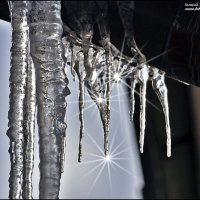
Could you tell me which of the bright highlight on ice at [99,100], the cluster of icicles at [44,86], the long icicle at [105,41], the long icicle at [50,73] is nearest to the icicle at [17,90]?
the cluster of icicles at [44,86]

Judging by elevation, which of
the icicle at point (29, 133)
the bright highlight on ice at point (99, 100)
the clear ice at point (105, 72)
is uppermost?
the clear ice at point (105, 72)

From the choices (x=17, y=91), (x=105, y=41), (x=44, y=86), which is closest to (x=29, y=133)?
(x=17, y=91)

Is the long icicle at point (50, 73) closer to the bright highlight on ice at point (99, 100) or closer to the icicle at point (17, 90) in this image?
the icicle at point (17, 90)

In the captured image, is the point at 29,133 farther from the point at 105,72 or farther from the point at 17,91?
the point at 105,72

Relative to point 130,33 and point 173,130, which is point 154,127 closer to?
point 173,130

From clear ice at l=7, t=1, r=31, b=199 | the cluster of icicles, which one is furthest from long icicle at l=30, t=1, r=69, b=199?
clear ice at l=7, t=1, r=31, b=199

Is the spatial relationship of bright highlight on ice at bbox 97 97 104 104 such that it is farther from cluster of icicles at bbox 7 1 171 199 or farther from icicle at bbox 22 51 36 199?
icicle at bbox 22 51 36 199

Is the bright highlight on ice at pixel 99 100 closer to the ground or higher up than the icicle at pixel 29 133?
higher up
